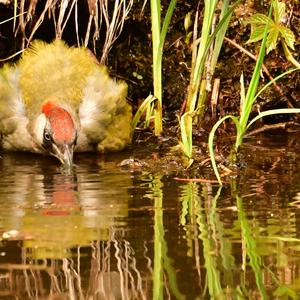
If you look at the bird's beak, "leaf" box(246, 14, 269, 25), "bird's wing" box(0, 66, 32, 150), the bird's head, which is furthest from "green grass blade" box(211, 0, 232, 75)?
"bird's wing" box(0, 66, 32, 150)

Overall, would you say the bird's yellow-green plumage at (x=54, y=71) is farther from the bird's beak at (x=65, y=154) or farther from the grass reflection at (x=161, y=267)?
the grass reflection at (x=161, y=267)

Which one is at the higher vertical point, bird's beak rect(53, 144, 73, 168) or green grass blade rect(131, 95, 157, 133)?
green grass blade rect(131, 95, 157, 133)

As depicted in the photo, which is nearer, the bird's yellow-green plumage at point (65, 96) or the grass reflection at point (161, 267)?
the grass reflection at point (161, 267)

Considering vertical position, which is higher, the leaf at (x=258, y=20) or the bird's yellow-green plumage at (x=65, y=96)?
the leaf at (x=258, y=20)

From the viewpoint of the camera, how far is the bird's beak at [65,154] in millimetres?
6586

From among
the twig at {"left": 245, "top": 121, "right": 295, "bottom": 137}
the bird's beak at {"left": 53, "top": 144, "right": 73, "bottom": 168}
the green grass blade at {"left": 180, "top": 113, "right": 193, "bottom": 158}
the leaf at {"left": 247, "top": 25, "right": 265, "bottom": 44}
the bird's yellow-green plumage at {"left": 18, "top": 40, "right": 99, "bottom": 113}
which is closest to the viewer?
the green grass blade at {"left": 180, "top": 113, "right": 193, "bottom": 158}

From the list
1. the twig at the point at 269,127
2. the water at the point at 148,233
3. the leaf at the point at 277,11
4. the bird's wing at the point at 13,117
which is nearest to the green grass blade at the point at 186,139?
the water at the point at 148,233

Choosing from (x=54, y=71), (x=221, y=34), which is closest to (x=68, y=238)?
(x=221, y=34)

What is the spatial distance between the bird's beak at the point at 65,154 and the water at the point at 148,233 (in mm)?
118

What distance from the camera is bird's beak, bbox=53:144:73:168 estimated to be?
6586mm

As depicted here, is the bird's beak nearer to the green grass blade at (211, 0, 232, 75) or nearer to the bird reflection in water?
the bird reflection in water

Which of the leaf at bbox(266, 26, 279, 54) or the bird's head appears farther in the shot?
the bird's head

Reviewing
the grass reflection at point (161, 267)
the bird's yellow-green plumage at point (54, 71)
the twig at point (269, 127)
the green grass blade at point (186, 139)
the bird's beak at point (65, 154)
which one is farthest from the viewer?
the twig at point (269, 127)

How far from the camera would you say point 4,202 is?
5277 millimetres
